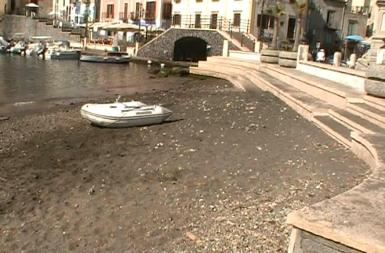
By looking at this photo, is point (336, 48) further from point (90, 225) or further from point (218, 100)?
point (90, 225)

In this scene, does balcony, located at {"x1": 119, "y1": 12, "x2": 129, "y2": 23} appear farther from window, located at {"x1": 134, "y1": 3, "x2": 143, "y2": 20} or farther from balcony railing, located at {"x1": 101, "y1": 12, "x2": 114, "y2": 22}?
balcony railing, located at {"x1": 101, "y1": 12, "x2": 114, "y2": 22}

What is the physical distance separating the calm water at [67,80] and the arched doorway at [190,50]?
6.02 m

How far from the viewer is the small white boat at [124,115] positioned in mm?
17359

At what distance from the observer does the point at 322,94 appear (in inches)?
765

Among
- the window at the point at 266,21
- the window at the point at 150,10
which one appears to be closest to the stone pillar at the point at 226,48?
the window at the point at 266,21

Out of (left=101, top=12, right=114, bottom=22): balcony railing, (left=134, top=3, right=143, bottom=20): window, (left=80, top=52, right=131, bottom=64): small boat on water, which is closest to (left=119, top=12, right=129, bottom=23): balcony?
(left=134, top=3, right=143, bottom=20): window

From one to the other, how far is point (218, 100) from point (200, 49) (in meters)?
37.7

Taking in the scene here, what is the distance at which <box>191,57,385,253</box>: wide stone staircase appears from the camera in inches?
180

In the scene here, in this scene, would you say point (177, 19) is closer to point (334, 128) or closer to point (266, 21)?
point (266, 21)

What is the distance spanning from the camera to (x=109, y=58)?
2197 inches

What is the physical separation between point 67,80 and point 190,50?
23747mm

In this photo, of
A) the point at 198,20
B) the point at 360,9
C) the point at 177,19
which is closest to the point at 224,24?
the point at 198,20

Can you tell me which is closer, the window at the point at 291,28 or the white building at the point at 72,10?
the window at the point at 291,28

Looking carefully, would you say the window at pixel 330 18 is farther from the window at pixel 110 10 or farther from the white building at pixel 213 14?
the window at pixel 110 10
